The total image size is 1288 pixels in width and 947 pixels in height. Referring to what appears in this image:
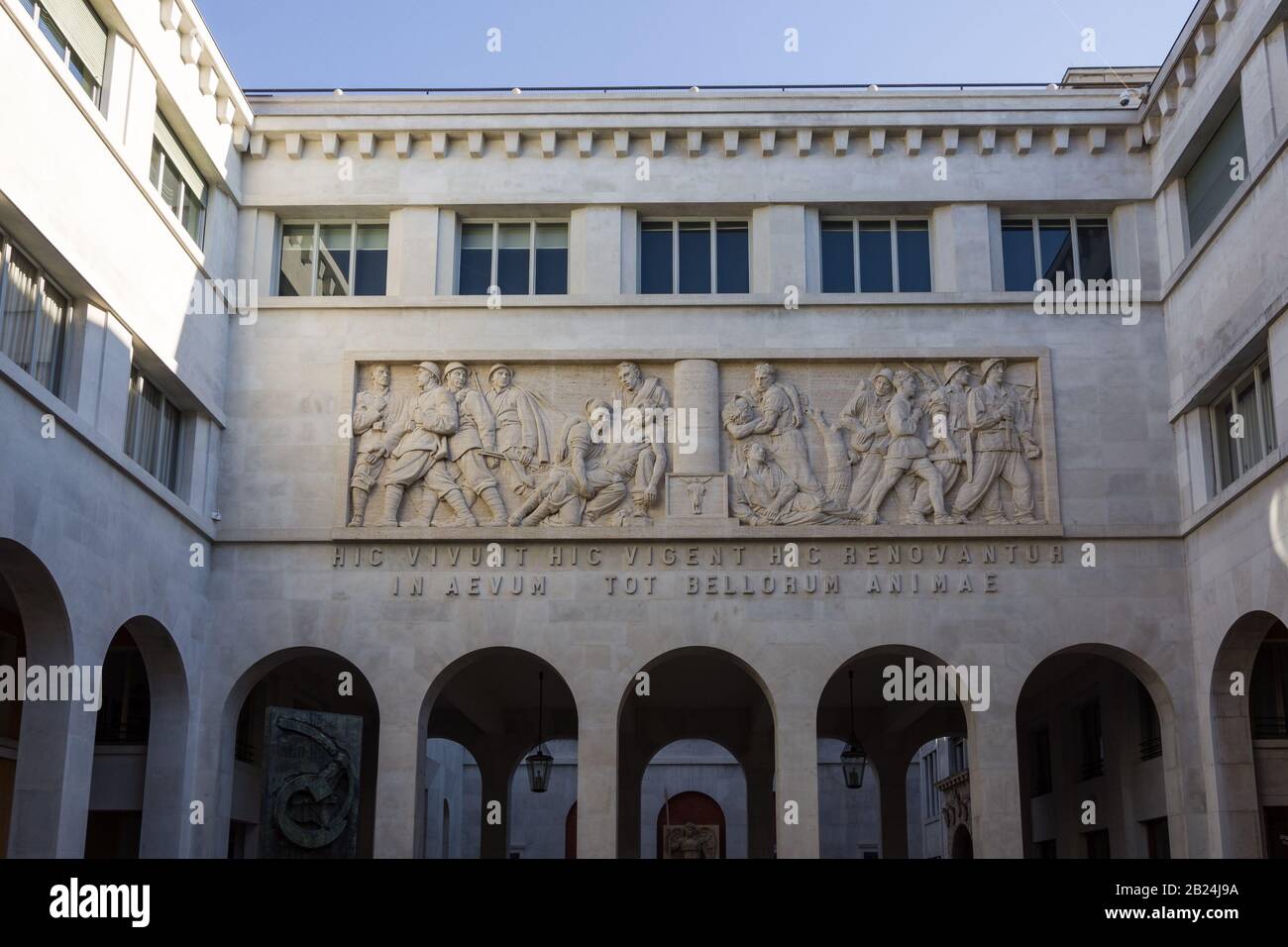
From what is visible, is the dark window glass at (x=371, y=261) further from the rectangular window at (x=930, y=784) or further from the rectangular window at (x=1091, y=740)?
the rectangular window at (x=930, y=784)

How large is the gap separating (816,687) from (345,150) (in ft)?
45.2

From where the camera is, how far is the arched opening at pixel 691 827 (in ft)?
176

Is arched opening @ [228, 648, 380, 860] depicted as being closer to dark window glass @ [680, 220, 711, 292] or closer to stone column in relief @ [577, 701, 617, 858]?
stone column in relief @ [577, 701, 617, 858]

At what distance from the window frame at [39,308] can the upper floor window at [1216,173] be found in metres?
18.7

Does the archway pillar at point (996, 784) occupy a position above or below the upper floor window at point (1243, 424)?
below

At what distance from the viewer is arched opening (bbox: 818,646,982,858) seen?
28.0 m

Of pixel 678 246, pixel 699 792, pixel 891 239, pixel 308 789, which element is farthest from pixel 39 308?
pixel 699 792

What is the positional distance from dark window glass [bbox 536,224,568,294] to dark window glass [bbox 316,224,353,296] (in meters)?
3.75

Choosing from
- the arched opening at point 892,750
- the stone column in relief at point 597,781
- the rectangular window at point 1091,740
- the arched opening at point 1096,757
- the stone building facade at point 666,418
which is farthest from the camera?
the rectangular window at point 1091,740

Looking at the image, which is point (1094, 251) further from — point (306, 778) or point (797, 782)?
point (306, 778)

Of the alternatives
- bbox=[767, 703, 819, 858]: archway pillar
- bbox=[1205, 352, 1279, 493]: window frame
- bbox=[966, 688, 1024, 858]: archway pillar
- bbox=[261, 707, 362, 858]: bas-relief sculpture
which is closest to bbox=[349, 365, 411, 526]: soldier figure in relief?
bbox=[261, 707, 362, 858]: bas-relief sculpture

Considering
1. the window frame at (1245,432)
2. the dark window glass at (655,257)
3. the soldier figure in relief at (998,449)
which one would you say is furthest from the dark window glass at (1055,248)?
the dark window glass at (655,257)

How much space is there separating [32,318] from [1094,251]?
1920 centimetres

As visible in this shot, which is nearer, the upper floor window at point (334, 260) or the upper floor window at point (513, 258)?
the upper floor window at point (334, 260)
